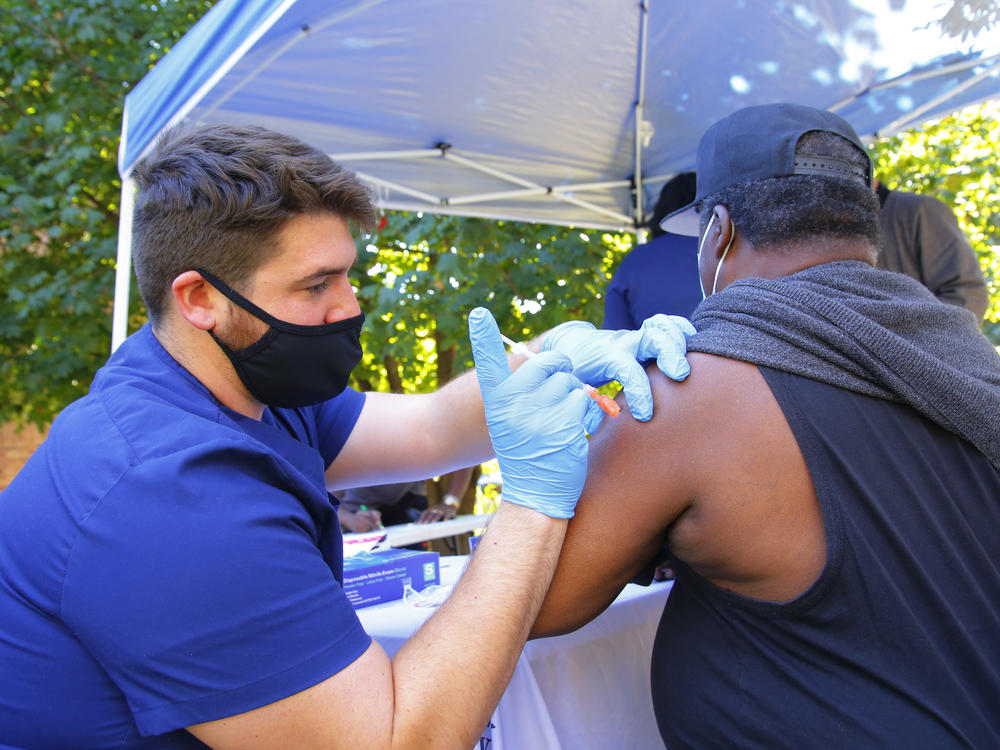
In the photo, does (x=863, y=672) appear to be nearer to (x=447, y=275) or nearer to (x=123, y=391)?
(x=123, y=391)

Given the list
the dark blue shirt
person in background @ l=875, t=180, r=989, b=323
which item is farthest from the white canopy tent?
the dark blue shirt

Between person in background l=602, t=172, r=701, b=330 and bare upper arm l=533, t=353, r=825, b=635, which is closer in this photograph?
bare upper arm l=533, t=353, r=825, b=635

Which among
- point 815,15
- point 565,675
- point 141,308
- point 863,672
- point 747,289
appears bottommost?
point 141,308

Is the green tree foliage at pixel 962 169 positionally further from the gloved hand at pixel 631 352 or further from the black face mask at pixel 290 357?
the black face mask at pixel 290 357

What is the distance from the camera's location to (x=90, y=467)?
982 mm

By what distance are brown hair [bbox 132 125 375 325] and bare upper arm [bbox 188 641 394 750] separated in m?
0.66

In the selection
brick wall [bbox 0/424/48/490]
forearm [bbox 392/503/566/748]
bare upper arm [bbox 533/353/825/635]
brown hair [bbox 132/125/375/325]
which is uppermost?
brown hair [bbox 132/125/375/325]

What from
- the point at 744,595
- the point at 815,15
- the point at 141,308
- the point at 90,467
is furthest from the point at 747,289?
the point at 141,308

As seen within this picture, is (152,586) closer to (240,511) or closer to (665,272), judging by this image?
(240,511)

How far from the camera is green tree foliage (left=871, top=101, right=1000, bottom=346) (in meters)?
5.64

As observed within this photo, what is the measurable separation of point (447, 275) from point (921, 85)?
8.97 ft

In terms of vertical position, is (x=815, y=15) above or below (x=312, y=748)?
above

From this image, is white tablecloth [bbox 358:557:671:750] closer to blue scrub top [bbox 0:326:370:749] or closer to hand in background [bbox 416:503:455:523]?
blue scrub top [bbox 0:326:370:749]

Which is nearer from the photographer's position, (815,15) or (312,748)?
(312,748)
